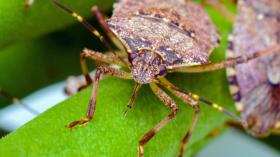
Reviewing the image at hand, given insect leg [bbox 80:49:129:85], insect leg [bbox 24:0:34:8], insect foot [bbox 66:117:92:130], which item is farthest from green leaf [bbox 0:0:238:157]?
insect leg [bbox 24:0:34:8]

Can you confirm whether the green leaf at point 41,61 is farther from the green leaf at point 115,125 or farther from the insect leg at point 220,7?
the insect leg at point 220,7

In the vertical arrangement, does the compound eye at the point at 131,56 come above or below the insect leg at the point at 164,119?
above

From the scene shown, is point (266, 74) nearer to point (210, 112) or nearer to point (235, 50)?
point (235, 50)

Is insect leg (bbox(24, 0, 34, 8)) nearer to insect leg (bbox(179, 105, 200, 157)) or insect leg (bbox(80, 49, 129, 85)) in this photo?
insect leg (bbox(80, 49, 129, 85))

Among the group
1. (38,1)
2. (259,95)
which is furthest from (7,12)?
(259,95)

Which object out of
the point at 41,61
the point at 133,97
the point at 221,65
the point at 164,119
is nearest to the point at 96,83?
the point at 133,97

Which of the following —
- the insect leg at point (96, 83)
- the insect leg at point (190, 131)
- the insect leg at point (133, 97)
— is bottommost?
the insect leg at point (190, 131)

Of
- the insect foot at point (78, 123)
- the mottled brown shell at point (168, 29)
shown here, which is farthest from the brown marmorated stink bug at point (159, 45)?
the insect foot at point (78, 123)
